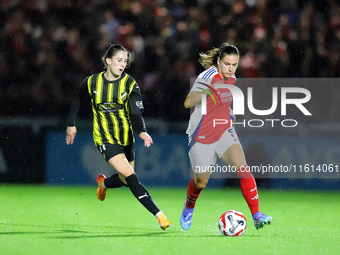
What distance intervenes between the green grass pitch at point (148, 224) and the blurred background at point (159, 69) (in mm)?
410

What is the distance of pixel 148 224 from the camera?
17.4 feet

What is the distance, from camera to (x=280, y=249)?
3893 mm

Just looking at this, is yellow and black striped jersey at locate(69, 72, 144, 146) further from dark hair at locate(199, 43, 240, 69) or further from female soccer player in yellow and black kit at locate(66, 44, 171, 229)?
dark hair at locate(199, 43, 240, 69)

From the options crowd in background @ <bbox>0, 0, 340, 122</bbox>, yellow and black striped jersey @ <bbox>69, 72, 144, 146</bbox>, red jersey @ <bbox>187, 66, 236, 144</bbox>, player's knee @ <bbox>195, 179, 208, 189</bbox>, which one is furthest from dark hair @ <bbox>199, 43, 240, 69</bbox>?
crowd in background @ <bbox>0, 0, 340, 122</bbox>

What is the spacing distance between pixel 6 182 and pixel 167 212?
3.31 m

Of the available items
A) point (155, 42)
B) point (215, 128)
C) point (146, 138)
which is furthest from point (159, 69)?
point (146, 138)

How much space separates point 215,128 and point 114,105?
0.91 m

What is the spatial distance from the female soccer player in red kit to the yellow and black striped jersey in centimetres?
51

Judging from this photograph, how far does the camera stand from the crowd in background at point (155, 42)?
953 centimetres

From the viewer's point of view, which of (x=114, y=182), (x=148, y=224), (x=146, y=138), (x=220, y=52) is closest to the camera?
(x=146, y=138)

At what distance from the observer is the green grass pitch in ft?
12.9

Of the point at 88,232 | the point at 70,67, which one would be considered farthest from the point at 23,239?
the point at 70,67

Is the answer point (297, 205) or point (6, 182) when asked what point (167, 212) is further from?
point (6, 182)

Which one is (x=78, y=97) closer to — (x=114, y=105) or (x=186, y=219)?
(x=114, y=105)
